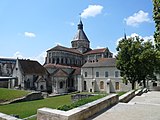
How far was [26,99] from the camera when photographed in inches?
1308

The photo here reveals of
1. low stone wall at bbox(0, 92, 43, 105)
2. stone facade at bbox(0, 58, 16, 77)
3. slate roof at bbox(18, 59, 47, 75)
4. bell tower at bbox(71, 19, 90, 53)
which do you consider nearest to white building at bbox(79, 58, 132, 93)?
slate roof at bbox(18, 59, 47, 75)

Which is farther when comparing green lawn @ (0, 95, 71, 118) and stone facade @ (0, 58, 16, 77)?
stone facade @ (0, 58, 16, 77)

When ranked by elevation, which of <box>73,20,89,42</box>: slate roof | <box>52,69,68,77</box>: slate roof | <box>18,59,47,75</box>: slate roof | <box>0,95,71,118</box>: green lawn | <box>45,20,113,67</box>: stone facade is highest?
<box>73,20,89,42</box>: slate roof

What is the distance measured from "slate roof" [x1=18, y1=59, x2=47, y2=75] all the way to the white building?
38.3 feet

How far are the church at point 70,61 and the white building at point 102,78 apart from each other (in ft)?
7.33

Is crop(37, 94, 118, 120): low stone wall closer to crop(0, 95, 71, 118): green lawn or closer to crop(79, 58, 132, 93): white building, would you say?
crop(0, 95, 71, 118): green lawn

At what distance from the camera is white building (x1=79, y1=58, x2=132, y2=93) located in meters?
48.0

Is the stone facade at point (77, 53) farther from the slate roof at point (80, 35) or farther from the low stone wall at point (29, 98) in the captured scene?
the low stone wall at point (29, 98)

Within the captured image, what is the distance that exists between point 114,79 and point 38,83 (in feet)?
65.6

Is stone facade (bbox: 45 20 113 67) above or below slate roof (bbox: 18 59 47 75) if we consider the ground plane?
above

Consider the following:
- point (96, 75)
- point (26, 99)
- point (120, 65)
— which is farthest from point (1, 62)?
point (120, 65)

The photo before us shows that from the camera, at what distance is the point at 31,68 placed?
53.0m

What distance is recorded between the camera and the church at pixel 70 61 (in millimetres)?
54219

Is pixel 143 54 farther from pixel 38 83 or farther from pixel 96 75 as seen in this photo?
pixel 38 83
